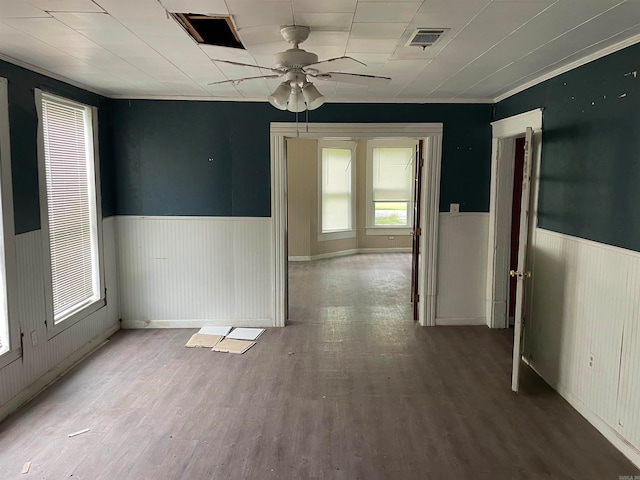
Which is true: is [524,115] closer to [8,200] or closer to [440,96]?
[440,96]

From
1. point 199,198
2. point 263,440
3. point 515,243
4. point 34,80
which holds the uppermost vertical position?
point 34,80

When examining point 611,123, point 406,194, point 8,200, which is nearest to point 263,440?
point 8,200

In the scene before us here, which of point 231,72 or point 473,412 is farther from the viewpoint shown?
point 231,72

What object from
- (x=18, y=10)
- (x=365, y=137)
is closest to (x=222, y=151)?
(x=365, y=137)

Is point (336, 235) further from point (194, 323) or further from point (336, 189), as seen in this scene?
point (194, 323)

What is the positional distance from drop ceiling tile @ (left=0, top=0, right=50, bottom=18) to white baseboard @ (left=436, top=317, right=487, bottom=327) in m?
4.35

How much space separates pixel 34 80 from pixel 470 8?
309 cm

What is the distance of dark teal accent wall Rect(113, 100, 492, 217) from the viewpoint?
471 cm

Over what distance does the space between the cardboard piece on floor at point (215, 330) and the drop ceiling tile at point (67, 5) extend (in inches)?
127

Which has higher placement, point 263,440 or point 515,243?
point 515,243

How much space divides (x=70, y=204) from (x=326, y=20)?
9.35ft

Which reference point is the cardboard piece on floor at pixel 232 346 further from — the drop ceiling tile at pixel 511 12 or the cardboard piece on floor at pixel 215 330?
the drop ceiling tile at pixel 511 12

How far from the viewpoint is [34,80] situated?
11.1 ft

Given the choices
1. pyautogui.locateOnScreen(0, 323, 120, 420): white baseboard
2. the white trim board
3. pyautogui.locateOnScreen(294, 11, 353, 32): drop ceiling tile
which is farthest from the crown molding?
the white trim board
